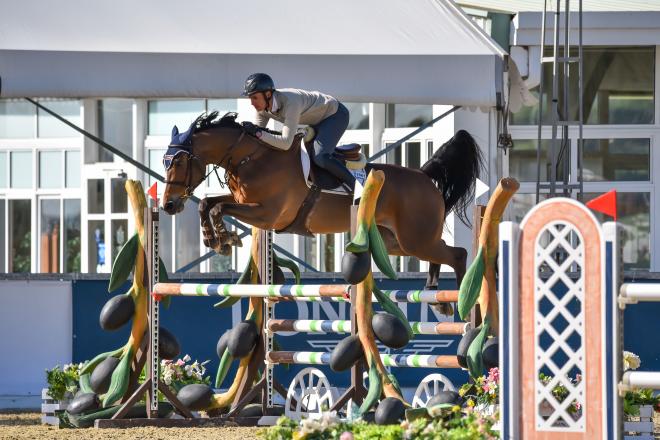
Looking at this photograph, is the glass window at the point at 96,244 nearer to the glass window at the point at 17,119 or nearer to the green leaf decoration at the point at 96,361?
the glass window at the point at 17,119

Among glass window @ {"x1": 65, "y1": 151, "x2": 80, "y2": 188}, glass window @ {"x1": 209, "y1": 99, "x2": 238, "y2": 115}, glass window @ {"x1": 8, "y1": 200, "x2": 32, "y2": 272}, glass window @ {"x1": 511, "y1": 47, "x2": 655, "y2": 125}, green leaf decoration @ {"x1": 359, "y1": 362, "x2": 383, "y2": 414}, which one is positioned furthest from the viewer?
Result: glass window @ {"x1": 8, "y1": 200, "x2": 32, "y2": 272}

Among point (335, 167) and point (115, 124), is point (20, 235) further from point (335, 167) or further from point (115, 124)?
point (335, 167)

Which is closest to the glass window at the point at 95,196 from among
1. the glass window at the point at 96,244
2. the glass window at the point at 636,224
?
the glass window at the point at 96,244

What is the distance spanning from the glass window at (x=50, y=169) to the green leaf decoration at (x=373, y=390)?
1031cm

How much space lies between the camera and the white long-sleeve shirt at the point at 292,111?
23.0 feet

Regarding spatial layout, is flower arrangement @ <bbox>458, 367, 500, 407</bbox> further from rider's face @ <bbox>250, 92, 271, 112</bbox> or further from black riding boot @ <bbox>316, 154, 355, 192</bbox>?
rider's face @ <bbox>250, 92, 271, 112</bbox>

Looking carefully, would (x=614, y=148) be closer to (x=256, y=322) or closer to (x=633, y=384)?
(x=256, y=322)

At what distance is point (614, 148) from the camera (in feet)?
42.3

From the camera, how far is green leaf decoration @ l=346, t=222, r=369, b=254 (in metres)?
6.05

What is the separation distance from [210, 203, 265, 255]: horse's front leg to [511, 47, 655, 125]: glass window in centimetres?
609

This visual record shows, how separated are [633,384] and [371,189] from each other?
2.22 m

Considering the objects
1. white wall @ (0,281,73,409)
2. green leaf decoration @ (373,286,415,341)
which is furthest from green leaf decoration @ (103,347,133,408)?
white wall @ (0,281,73,409)

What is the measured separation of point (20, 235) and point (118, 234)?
5.73 feet

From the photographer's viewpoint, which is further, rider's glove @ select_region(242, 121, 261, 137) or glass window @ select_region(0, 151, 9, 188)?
glass window @ select_region(0, 151, 9, 188)
